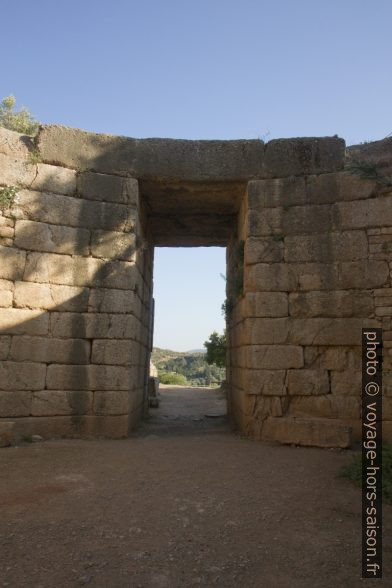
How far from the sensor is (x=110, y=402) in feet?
19.9

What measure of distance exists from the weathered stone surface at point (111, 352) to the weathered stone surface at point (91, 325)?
0.29 ft

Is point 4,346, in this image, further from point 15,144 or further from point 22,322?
point 15,144

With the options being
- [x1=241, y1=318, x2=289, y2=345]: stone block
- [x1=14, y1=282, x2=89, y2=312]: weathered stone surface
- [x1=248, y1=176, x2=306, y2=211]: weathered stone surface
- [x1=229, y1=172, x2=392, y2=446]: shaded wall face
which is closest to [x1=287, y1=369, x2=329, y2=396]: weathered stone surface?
[x1=229, y1=172, x2=392, y2=446]: shaded wall face

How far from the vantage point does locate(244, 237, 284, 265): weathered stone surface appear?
21.0ft

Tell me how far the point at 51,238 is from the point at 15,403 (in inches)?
95.2

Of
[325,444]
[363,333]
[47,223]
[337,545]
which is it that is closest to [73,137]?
[47,223]

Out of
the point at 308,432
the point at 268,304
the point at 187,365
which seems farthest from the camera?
the point at 187,365

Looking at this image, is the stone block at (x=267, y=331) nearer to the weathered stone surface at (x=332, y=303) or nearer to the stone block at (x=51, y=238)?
the weathered stone surface at (x=332, y=303)

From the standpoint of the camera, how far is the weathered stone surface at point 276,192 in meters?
6.48

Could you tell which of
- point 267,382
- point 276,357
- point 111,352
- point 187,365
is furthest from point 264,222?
point 187,365

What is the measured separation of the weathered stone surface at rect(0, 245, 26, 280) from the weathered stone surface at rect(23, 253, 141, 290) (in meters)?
0.08

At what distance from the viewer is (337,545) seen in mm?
2734

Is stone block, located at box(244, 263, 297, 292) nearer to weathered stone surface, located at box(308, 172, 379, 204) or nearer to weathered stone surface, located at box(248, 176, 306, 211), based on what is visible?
weathered stone surface, located at box(248, 176, 306, 211)

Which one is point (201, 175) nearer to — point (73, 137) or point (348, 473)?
point (73, 137)
